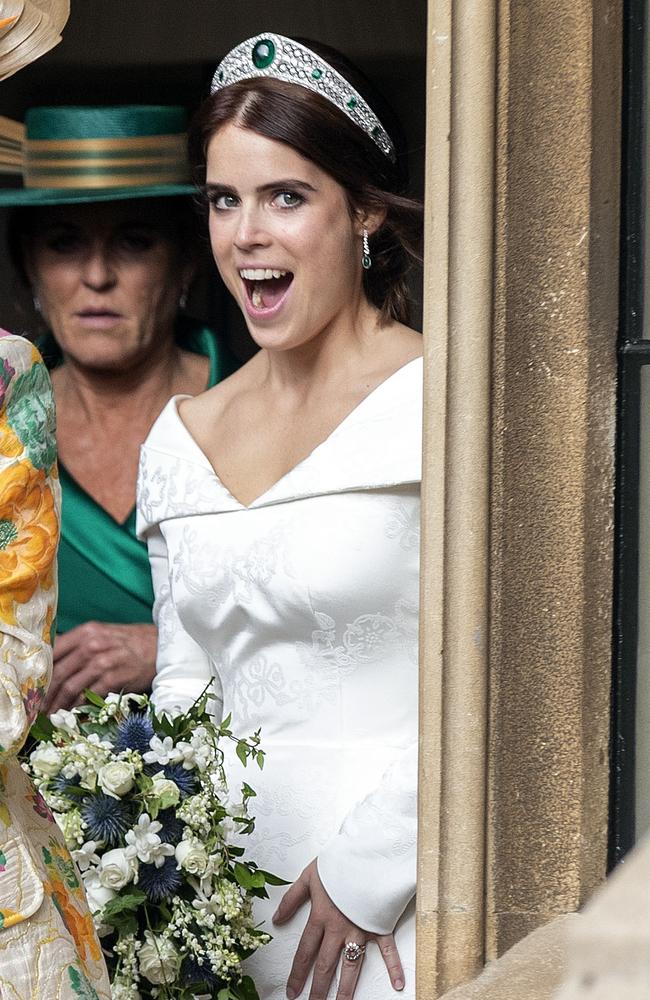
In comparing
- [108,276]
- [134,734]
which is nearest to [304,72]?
[108,276]

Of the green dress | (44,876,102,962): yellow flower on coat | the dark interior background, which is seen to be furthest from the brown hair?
(44,876,102,962): yellow flower on coat

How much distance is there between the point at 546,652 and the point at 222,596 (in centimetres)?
63

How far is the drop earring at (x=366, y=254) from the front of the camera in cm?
196

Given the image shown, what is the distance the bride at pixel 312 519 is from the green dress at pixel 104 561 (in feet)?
0.69

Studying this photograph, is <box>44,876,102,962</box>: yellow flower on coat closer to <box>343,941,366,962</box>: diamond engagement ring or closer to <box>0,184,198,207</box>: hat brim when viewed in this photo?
<box>343,941,366,962</box>: diamond engagement ring

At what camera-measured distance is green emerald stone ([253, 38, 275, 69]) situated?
192 centimetres

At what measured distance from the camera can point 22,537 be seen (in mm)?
1180

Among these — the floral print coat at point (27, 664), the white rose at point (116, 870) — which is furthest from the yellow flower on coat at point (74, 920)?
the white rose at point (116, 870)

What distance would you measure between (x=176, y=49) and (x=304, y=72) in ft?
1.64

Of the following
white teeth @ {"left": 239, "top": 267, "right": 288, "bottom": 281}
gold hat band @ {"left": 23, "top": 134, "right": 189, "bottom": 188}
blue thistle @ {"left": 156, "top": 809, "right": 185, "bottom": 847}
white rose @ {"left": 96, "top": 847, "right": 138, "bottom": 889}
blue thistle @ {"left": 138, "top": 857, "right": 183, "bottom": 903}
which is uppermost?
gold hat band @ {"left": 23, "top": 134, "right": 189, "bottom": 188}

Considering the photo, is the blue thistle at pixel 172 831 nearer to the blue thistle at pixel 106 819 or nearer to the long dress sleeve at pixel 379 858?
the blue thistle at pixel 106 819

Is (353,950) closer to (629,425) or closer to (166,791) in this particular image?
(166,791)

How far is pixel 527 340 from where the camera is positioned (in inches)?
54.6

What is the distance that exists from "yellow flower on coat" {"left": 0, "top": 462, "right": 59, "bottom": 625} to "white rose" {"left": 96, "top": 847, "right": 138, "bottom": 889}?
0.61m
